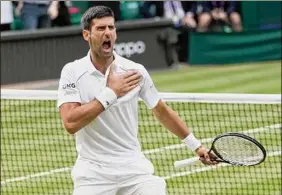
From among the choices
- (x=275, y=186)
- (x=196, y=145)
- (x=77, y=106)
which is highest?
(x=77, y=106)

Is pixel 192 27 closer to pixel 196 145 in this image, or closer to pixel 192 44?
pixel 192 44

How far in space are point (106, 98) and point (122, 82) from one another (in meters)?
0.21

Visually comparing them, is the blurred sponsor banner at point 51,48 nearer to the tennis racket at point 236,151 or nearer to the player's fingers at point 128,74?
the tennis racket at point 236,151

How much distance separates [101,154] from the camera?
24.7ft

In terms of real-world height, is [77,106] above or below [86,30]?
below

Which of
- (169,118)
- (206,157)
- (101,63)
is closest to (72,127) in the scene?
(101,63)

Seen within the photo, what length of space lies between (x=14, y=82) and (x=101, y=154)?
12692 mm

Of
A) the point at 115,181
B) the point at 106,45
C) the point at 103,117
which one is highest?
the point at 106,45

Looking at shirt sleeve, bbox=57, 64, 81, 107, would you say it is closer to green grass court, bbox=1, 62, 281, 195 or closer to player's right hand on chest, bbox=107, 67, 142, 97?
player's right hand on chest, bbox=107, 67, 142, 97

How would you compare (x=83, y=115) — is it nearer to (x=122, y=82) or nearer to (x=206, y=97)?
(x=122, y=82)

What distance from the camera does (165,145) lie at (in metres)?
14.0

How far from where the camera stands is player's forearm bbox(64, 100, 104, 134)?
23.5 feet

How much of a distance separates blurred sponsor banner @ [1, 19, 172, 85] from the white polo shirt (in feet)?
40.2

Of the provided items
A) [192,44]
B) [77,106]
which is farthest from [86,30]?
[192,44]
